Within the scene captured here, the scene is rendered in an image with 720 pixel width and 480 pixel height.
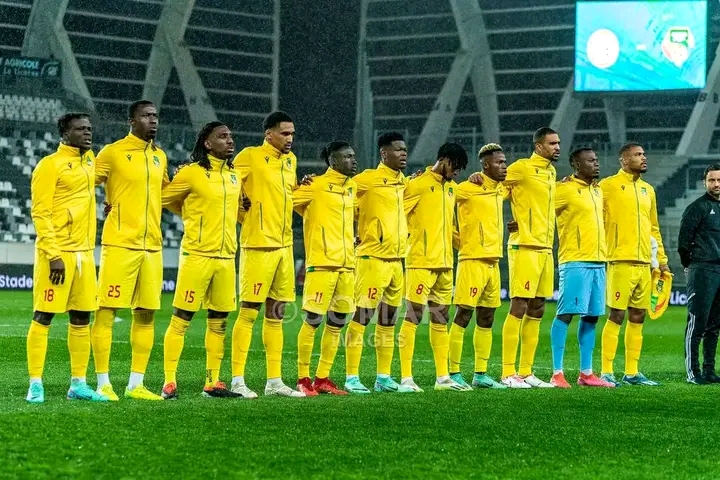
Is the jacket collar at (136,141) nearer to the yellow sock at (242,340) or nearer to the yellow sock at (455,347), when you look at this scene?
the yellow sock at (242,340)

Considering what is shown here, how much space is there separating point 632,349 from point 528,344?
45.5 inches

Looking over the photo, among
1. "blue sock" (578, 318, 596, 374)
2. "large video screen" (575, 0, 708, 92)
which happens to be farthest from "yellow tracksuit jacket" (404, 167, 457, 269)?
"large video screen" (575, 0, 708, 92)

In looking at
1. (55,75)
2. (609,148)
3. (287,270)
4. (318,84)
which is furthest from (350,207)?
(609,148)

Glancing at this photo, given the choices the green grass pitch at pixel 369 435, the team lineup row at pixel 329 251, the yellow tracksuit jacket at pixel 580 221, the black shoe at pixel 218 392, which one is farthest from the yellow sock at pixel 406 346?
the yellow tracksuit jacket at pixel 580 221

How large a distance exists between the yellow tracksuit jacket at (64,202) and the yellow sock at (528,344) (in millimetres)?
4281

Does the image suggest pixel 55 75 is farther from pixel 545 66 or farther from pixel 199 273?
pixel 199 273

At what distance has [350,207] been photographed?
1047 cm

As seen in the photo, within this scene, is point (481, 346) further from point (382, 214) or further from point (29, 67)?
point (29, 67)

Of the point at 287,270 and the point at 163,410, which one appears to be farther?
the point at 287,270

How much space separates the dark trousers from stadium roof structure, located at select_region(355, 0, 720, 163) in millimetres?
41248

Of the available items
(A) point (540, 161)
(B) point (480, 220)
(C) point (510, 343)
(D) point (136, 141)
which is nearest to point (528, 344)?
(C) point (510, 343)

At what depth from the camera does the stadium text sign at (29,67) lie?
43.8m

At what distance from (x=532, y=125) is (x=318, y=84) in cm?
1133

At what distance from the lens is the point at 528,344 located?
1143 centimetres
